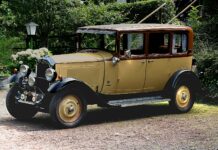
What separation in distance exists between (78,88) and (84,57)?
2.43ft

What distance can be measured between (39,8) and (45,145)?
10.9m

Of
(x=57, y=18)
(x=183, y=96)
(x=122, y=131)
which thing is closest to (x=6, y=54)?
(x=57, y=18)

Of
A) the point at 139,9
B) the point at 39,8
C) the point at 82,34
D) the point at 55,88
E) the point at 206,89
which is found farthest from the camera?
the point at 139,9

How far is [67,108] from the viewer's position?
9977mm

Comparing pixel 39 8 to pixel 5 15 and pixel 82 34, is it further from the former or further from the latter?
pixel 82 34

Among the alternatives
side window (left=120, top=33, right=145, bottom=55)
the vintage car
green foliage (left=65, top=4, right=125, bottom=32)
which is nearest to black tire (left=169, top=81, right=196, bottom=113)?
the vintage car

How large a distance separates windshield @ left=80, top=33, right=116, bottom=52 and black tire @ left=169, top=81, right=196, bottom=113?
63.2 inches

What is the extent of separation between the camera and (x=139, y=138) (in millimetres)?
8977

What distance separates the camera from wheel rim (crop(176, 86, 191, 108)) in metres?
11.6

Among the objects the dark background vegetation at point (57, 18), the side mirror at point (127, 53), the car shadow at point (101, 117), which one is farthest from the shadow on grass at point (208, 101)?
the dark background vegetation at point (57, 18)

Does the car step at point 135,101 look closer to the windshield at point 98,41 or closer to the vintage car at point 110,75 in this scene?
the vintage car at point 110,75

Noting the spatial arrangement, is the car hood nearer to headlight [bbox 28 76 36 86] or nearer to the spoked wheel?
headlight [bbox 28 76 36 86]

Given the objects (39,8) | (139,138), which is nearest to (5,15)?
(39,8)

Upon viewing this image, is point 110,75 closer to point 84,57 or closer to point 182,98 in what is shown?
point 84,57
